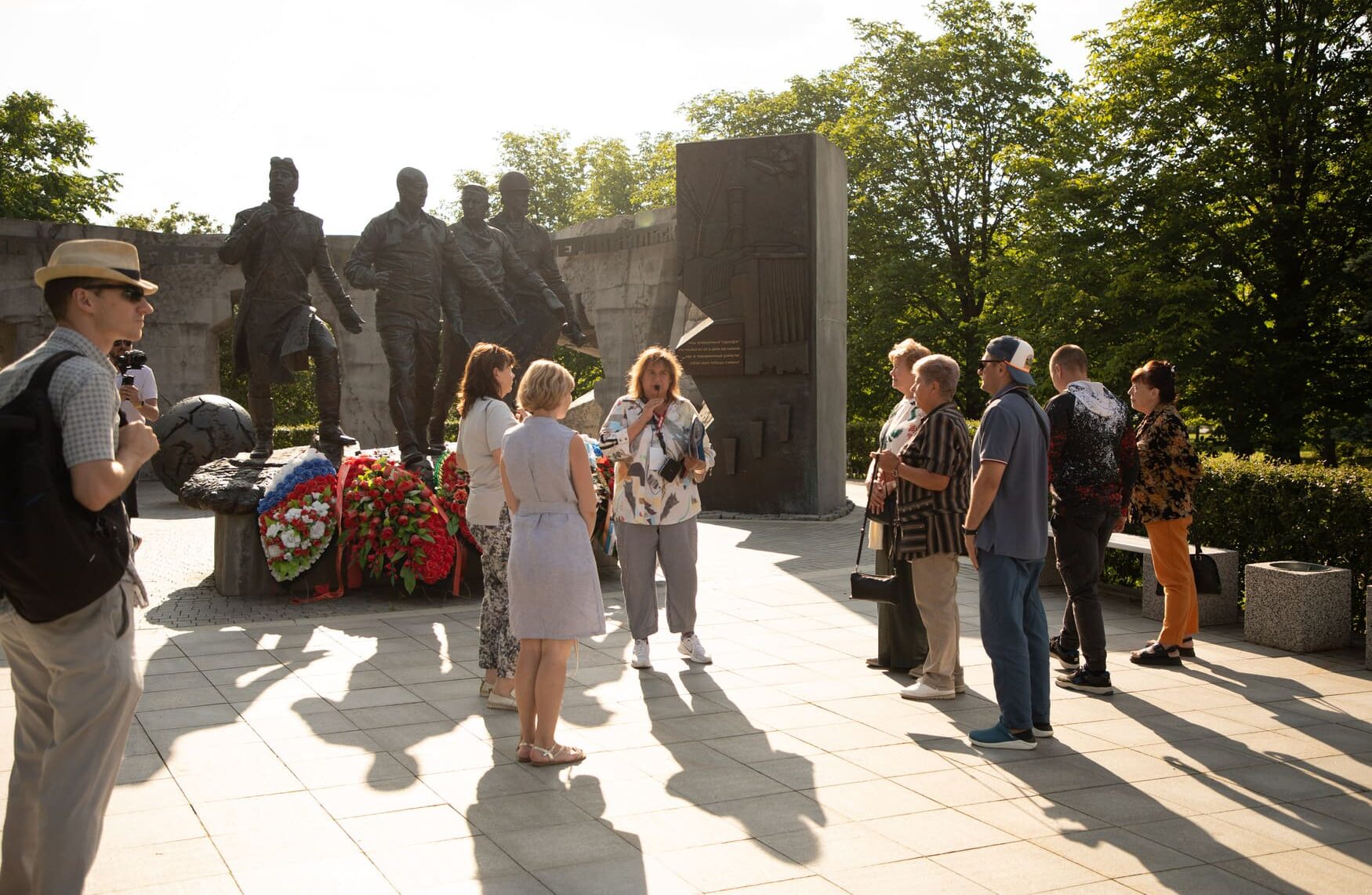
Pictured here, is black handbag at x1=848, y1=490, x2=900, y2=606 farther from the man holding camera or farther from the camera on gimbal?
the camera on gimbal

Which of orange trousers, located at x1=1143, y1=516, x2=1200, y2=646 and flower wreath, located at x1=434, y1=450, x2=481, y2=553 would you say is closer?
orange trousers, located at x1=1143, y1=516, x2=1200, y2=646

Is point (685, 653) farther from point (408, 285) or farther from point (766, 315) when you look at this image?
point (766, 315)

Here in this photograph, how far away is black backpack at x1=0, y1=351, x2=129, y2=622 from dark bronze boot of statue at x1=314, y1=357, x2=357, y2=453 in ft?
25.3

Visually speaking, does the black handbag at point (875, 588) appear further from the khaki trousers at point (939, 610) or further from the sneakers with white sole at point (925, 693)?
the sneakers with white sole at point (925, 693)

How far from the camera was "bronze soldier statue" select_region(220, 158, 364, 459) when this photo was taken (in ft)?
34.6

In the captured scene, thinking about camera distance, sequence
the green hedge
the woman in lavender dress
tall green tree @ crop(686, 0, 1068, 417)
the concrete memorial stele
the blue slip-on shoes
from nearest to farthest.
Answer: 1. the woman in lavender dress
2. the blue slip-on shoes
3. the green hedge
4. the concrete memorial stele
5. tall green tree @ crop(686, 0, 1068, 417)

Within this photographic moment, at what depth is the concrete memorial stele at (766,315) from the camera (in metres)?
14.8

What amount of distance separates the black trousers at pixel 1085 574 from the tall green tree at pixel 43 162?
30.9 m

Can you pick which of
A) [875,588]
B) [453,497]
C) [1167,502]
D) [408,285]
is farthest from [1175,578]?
[408,285]

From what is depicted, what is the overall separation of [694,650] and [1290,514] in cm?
431

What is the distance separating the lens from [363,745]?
17.5ft

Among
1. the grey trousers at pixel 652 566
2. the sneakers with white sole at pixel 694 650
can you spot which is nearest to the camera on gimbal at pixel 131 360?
the grey trousers at pixel 652 566

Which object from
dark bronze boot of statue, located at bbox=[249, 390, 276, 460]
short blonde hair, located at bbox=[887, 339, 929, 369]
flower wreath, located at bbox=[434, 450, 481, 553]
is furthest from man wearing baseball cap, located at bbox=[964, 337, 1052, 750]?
dark bronze boot of statue, located at bbox=[249, 390, 276, 460]

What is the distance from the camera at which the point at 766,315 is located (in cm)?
1496
